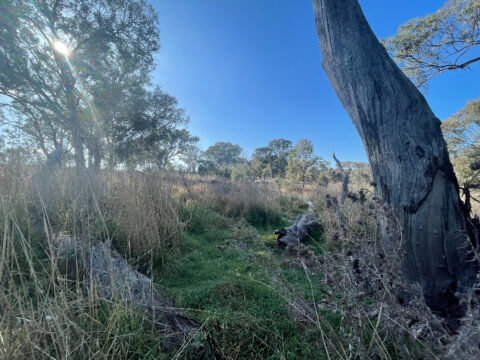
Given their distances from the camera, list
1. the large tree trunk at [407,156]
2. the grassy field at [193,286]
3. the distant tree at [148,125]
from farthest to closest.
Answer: the distant tree at [148,125]
the large tree trunk at [407,156]
the grassy field at [193,286]

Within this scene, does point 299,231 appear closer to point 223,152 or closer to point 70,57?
point 70,57

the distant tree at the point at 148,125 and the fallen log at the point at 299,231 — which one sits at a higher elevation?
the distant tree at the point at 148,125

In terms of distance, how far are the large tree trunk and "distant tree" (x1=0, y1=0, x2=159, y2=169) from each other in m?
8.93

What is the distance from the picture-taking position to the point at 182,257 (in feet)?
8.57

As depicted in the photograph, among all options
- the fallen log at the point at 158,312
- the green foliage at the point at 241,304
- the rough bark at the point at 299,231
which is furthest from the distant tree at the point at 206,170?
the fallen log at the point at 158,312

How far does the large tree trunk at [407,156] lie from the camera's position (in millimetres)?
1308

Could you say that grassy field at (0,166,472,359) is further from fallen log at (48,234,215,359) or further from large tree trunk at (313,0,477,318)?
large tree trunk at (313,0,477,318)

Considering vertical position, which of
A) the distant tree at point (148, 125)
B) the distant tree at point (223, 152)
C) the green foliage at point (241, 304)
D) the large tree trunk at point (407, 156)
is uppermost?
the distant tree at point (223, 152)

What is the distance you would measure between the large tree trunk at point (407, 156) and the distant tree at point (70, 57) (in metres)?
8.93

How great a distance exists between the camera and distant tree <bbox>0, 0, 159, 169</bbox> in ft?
27.0

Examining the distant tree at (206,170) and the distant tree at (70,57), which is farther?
the distant tree at (206,170)

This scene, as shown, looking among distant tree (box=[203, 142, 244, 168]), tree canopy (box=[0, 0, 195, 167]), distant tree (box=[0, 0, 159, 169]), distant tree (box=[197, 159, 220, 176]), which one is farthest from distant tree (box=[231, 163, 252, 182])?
distant tree (box=[203, 142, 244, 168])

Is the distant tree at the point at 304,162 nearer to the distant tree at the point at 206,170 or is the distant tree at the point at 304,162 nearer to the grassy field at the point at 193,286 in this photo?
the distant tree at the point at 206,170

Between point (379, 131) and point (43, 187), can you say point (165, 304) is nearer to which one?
point (379, 131)
